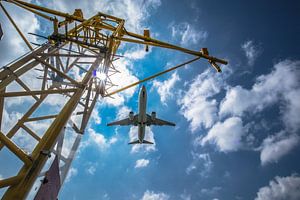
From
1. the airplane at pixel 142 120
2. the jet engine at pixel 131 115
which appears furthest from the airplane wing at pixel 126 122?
the jet engine at pixel 131 115

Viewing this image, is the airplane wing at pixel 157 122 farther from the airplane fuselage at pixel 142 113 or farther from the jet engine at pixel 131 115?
the jet engine at pixel 131 115

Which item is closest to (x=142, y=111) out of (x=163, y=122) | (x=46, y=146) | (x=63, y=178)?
(x=163, y=122)

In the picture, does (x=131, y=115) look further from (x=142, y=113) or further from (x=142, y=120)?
(x=142, y=113)

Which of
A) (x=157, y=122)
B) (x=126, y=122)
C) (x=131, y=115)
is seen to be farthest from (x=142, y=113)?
(x=126, y=122)

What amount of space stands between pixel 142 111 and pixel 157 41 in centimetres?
2400

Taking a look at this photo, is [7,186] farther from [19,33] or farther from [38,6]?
[38,6]

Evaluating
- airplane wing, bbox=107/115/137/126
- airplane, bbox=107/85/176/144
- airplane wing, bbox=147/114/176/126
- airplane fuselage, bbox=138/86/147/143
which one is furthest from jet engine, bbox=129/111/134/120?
airplane wing, bbox=147/114/176/126

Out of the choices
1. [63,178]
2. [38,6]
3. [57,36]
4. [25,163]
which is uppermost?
[38,6]

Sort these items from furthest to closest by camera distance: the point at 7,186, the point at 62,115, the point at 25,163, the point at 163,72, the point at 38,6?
the point at 163,72 < the point at 38,6 < the point at 62,115 < the point at 25,163 < the point at 7,186

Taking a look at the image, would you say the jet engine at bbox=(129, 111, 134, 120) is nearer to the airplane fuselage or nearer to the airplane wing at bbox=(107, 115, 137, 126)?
the airplane wing at bbox=(107, 115, 137, 126)

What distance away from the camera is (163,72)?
12867 millimetres

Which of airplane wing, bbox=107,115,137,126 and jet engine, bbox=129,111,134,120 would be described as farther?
airplane wing, bbox=107,115,137,126

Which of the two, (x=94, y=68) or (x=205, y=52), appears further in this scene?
(x=205, y=52)

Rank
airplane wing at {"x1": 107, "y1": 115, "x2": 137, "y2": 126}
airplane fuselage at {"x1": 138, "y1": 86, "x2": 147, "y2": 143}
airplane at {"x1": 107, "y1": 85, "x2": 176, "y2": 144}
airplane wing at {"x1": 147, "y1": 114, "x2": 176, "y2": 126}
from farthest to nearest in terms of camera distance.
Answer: airplane wing at {"x1": 107, "y1": 115, "x2": 137, "y2": 126} → airplane wing at {"x1": 147, "y1": 114, "x2": 176, "y2": 126} → airplane at {"x1": 107, "y1": 85, "x2": 176, "y2": 144} → airplane fuselage at {"x1": 138, "y1": 86, "x2": 147, "y2": 143}
